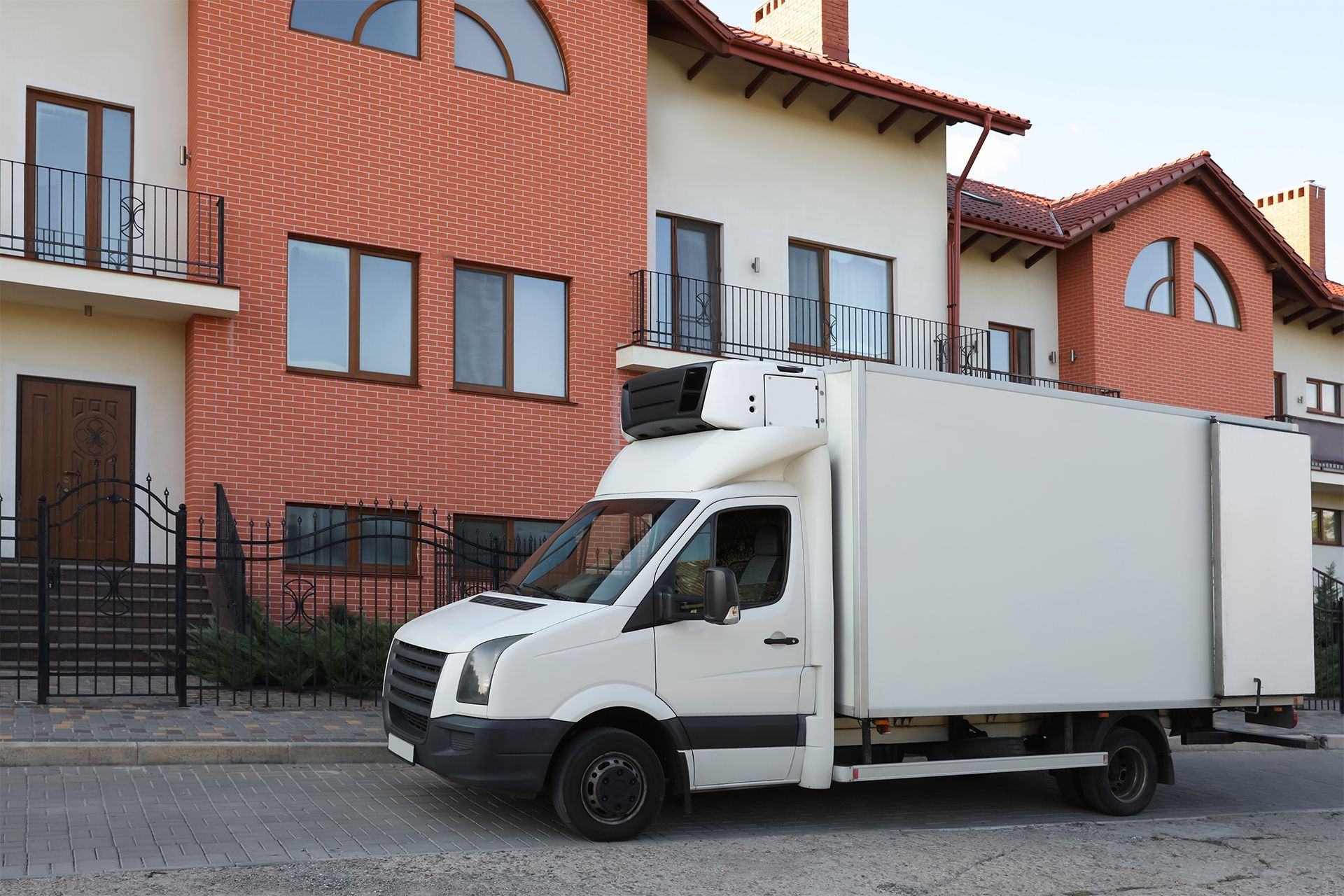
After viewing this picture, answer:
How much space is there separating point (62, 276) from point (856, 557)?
9.21 meters

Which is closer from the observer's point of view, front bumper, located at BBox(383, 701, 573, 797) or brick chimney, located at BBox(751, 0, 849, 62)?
front bumper, located at BBox(383, 701, 573, 797)

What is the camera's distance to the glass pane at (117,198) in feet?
46.1

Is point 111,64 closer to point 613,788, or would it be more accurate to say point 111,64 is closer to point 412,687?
point 412,687

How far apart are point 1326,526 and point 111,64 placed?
78.3 ft

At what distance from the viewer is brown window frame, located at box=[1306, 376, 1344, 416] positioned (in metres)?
26.9

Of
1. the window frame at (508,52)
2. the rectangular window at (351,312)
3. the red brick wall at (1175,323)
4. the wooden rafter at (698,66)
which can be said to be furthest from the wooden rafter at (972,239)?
the rectangular window at (351,312)

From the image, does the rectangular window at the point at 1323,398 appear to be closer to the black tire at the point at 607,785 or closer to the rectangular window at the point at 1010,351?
the rectangular window at the point at 1010,351

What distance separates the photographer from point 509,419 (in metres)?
15.8

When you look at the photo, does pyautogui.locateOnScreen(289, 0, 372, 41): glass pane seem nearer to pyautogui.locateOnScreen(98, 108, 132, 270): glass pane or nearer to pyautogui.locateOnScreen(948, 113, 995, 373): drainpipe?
pyautogui.locateOnScreen(98, 108, 132, 270): glass pane

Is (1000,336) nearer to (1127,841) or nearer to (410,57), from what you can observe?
(410,57)

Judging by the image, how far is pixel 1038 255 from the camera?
22156 mm

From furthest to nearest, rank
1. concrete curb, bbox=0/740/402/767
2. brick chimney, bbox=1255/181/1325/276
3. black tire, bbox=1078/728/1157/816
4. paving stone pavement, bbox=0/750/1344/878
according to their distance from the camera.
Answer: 1. brick chimney, bbox=1255/181/1325/276
2. black tire, bbox=1078/728/1157/816
3. concrete curb, bbox=0/740/402/767
4. paving stone pavement, bbox=0/750/1344/878

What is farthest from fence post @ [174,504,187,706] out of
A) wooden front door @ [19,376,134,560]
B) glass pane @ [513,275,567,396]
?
glass pane @ [513,275,567,396]

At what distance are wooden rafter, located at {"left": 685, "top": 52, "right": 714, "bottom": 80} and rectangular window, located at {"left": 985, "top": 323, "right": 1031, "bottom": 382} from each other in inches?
277
